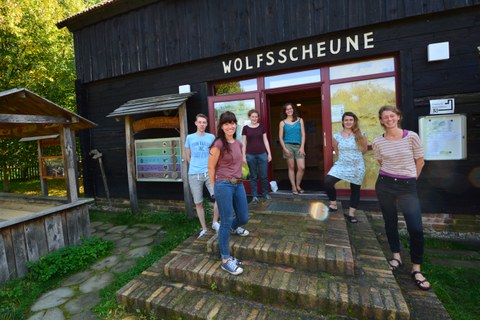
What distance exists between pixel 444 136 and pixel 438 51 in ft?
4.62

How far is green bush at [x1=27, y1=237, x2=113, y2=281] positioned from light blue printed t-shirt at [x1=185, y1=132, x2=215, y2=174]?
6.93 feet

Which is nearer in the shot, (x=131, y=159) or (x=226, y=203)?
(x=226, y=203)

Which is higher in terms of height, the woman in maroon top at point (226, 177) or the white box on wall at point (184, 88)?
the white box on wall at point (184, 88)

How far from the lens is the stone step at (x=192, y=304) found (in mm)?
2230

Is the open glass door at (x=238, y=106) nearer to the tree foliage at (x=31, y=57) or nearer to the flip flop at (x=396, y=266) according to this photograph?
the flip flop at (x=396, y=266)

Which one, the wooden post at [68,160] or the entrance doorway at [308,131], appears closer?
the wooden post at [68,160]

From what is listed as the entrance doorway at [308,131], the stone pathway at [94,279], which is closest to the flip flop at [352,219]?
the stone pathway at [94,279]

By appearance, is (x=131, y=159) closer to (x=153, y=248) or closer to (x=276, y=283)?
(x=153, y=248)

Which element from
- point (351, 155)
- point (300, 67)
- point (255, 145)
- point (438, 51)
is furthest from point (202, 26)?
point (438, 51)

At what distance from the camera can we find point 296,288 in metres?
2.34

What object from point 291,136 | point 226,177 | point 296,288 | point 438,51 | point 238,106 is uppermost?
point 438,51

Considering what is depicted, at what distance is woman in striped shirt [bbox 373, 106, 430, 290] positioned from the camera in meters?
2.64

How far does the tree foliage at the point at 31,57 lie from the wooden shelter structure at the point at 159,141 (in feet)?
18.3

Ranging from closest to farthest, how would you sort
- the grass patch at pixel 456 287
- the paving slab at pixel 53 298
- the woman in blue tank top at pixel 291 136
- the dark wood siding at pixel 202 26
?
the grass patch at pixel 456 287
the paving slab at pixel 53 298
the dark wood siding at pixel 202 26
the woman in blue tank top at pixel 291 136
